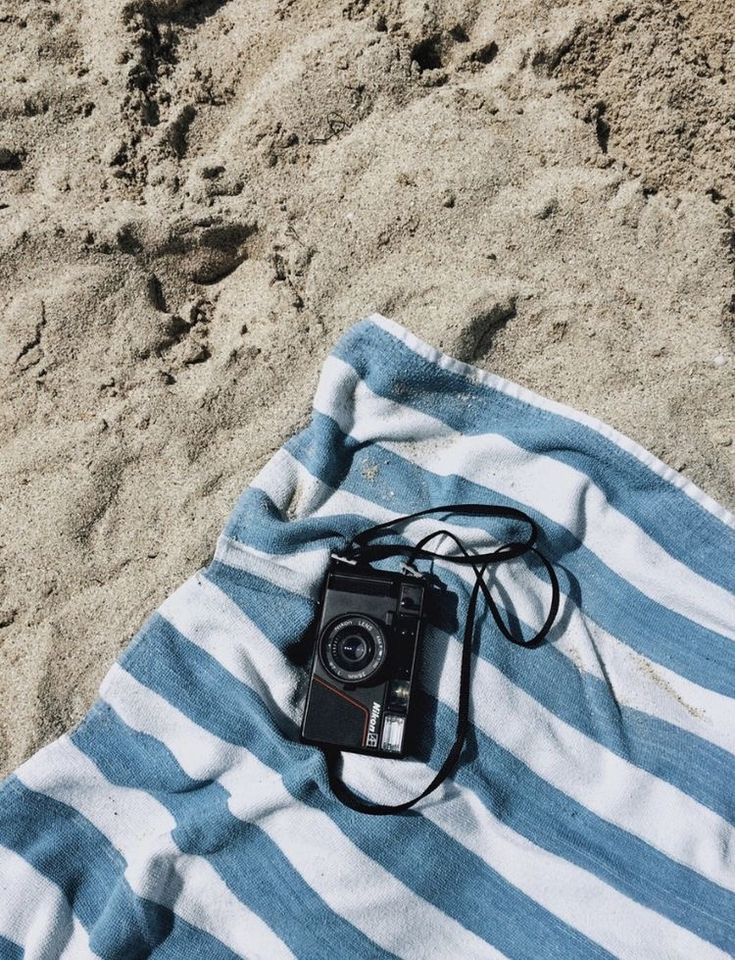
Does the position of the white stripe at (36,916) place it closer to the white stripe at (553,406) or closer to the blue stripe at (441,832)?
the blue stripe at (441,832)

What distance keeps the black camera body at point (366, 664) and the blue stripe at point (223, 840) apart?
20 cm

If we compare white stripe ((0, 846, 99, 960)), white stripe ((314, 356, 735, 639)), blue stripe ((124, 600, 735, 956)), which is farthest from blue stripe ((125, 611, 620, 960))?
white stripe ((314, 356, 735, 639))

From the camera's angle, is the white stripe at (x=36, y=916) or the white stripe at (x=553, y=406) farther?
the white stripe at (x=553, y=406)

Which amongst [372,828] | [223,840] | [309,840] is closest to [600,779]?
[372,828]

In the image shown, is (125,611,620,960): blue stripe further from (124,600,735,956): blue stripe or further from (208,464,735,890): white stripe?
(208,464,735,890): white stripe

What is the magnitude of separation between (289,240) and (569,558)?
780mm

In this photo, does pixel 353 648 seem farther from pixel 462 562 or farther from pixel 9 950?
pixel 9 950

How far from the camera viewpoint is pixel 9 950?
1347 millimetres

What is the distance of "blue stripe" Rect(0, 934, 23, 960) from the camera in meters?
1.34

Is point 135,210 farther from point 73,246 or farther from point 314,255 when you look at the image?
point 314,255

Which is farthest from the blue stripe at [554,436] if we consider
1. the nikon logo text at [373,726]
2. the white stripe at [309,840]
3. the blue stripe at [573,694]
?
the white stripe at [309,840]

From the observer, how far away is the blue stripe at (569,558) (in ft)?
4.68

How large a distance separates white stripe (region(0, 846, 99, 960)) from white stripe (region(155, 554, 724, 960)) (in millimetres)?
335

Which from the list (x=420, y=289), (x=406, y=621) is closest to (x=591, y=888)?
(x=406, y=621)
